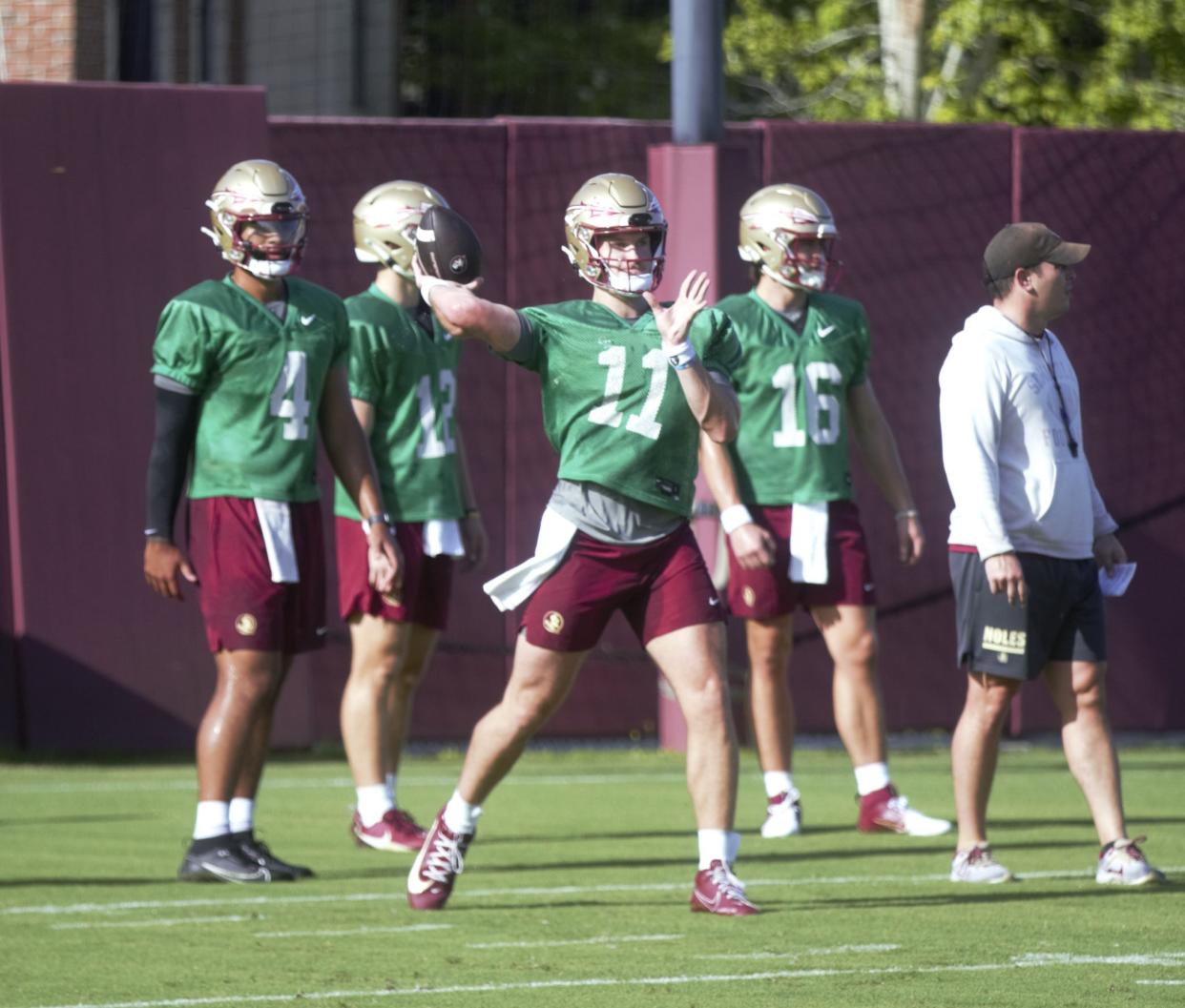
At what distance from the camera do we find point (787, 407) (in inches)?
350

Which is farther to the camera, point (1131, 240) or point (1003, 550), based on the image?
point (1131, 240)

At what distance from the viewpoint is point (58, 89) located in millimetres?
10828

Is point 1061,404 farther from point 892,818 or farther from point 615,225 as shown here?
Answer: point 892,818

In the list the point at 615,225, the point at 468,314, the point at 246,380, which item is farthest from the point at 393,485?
the point at 468,314

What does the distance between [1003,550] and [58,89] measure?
5785 millimetres

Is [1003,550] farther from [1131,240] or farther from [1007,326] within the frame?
[1131,240]

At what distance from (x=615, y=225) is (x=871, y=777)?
302cm

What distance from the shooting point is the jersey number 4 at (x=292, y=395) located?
7582 millimetres

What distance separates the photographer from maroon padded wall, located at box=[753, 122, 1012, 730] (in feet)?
39.0

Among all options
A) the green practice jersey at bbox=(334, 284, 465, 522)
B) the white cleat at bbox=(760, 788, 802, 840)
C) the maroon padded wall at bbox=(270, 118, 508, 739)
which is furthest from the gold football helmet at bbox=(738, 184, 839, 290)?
the maroon padded wall at bbox=(270, 118, 508, 739)

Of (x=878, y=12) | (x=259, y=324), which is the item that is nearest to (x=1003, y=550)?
(x=259, y=324)

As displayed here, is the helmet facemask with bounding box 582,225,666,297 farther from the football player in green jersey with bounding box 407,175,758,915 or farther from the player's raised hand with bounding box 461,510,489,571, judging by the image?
the player's raised hand with bounding box 461,510,489,571

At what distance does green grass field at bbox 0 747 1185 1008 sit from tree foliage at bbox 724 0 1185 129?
11471mm

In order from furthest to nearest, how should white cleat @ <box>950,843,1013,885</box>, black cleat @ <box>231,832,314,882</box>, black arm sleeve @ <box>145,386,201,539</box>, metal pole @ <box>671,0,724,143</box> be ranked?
metal pole @ <box>671,0,724,143</box> < black cleat @ <box>231,832,314,882</box> < black arm sleeve @ <box>145,386,201,539</box> < white cleat @ <box>950,843,1013,885</box>
